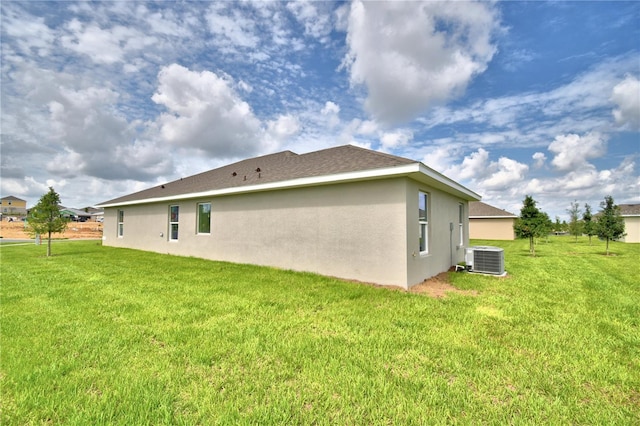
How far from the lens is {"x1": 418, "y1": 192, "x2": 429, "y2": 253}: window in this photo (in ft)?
24.7

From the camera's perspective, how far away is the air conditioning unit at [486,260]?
8.24 meters

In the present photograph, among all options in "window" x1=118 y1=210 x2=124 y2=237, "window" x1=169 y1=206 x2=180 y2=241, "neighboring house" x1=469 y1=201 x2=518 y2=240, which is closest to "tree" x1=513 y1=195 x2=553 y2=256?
"neighboring house" x1=469 y1=201 x2=518 y2=240

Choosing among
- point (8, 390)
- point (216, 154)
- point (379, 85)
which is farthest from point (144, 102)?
point (8, 390)

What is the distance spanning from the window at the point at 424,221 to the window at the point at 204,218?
336 inches

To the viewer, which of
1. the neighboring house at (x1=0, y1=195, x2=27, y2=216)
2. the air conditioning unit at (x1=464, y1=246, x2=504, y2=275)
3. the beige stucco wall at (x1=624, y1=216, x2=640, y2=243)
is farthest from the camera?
the neighboring house at (x1=0, y1=195, x2=27, y2=216)

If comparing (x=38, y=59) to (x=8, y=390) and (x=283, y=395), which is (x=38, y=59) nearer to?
(x=8, y=390)

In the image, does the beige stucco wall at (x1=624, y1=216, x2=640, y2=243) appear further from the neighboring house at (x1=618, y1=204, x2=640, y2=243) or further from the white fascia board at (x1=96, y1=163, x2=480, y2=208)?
the white fascia board at (x1=96, y1=163, x2=480, y2=208)

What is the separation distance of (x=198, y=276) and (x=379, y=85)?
8865 mm

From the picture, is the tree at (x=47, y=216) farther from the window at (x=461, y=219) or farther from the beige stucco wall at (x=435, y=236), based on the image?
the window at (x=461, y=219)

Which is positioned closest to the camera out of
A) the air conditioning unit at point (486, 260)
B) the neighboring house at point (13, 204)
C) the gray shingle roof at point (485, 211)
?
the air conditioning unit at point (486, 260)

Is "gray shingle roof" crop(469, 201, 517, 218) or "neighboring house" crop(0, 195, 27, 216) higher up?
"neighboring house" crop(0, 195, 27, 216)

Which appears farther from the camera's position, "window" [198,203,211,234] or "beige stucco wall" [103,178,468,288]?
"window" [198,203,211,234]

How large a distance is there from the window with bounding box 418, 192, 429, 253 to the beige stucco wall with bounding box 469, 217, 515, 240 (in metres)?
26.5

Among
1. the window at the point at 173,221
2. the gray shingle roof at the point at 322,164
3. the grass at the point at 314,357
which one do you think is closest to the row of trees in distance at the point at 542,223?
the grass at the point at 314,357
